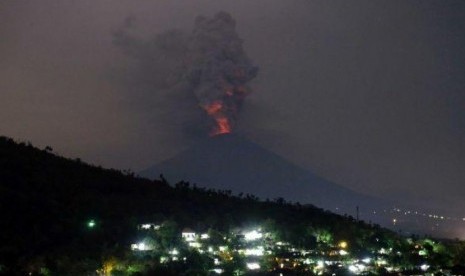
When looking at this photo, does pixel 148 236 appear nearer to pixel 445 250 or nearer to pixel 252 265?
pixel 252 265

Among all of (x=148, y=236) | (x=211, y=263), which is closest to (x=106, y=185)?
(x=148, y=236)

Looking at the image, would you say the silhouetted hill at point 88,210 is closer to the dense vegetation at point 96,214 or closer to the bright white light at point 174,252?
the dense vegetation at point 96,214

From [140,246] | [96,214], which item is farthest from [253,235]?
[96,214]

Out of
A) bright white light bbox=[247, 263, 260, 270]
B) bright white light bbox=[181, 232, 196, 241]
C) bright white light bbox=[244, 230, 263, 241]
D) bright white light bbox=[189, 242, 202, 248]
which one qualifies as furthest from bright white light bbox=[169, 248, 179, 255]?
bright white light bbox=[244, 230, 263, 241]

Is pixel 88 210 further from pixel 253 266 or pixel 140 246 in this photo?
pixel 253 266

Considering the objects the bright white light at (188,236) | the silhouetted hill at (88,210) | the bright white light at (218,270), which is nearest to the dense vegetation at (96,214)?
the silhouetted hill at (88,210)
